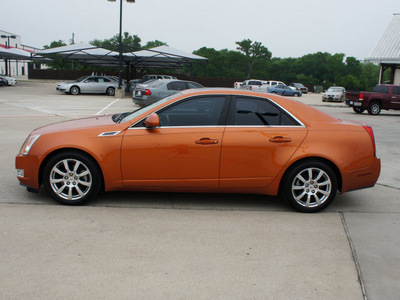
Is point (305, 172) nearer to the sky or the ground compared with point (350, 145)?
nearer to the ground

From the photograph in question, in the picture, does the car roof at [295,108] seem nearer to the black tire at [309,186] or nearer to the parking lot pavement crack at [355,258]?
the black tire at [309,186]

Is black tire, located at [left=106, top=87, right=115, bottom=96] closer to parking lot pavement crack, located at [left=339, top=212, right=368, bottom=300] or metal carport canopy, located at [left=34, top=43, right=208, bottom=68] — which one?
metal carport canopy, located at [left=34, top=43, right=208, bottom=68]

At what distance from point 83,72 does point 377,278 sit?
63.3m

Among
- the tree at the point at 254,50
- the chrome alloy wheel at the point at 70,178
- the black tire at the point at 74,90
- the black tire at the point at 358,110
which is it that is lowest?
the chrome alloy wheel at the point at 70,178

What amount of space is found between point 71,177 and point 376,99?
20719mm

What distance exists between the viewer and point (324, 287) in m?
3.50

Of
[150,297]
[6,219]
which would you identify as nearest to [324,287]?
[150,297]

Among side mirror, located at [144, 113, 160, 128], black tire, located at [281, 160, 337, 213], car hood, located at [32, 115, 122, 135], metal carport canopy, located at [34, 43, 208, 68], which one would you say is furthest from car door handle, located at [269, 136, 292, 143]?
metal carport canopy, located at [34, 43, 208, 68]

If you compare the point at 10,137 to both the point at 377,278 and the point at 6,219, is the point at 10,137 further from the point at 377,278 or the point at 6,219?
the point at 377,278

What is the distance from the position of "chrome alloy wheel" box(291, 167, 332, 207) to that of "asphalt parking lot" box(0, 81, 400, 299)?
20 cm

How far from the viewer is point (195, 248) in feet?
13.7

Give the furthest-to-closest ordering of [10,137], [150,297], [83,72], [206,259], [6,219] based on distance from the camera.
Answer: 1. [83,72]
2. [10,137]
3. [6,219]
4. [206,259]
5. [150,297]

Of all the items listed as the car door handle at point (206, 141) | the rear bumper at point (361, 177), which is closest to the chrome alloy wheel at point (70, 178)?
the car door handle at point (206, 141)

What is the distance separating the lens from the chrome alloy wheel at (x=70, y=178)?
523 centimetres
